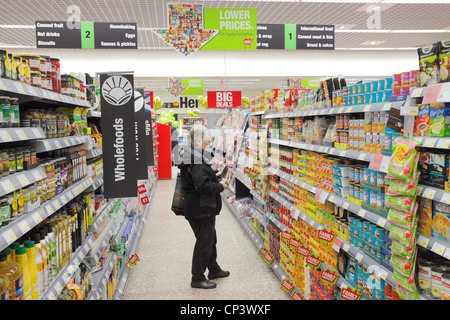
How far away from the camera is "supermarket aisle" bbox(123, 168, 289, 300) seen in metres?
4.00

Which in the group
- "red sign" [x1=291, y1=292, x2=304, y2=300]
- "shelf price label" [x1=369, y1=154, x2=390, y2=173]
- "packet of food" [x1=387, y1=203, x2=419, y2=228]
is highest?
"shelf price label" [x1=369, y1=154, x2=390, y2=173]

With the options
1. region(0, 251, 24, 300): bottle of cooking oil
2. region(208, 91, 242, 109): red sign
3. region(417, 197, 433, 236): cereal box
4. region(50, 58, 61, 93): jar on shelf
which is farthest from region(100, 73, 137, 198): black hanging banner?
region(208, 91, 242, 109): red sign

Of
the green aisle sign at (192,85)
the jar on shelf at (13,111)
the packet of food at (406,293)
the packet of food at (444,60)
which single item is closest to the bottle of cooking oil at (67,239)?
the jar on shelf at (13,111)

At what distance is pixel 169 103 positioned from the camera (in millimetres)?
22828

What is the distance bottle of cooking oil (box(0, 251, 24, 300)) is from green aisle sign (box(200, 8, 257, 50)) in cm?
547

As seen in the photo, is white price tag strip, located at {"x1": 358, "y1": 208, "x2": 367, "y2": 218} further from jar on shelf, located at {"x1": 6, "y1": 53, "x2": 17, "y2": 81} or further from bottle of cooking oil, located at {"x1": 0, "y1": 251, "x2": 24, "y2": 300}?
jar on shelf, located at {"x1": 6, "y1": 53, "x2": 17, "y2": 81}

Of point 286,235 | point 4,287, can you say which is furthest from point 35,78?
point 286,235

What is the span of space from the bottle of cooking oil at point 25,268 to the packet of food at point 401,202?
1.92m

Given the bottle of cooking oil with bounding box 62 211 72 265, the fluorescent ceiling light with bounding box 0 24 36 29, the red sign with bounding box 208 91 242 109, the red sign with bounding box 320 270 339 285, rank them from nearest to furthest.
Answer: the bottle of cooking oil with bounding box 62 211 72 265 < the red sign with bounding box 320 270 339 285 < the fluorescent ceiling light with bounding box 0 24 36 29 < the red sign with bounding box 208 91 242 109

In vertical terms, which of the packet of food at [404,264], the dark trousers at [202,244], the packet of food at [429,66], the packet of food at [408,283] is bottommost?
the dark trousers at [202,244]

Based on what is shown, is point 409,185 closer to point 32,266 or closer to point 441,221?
point 441,221

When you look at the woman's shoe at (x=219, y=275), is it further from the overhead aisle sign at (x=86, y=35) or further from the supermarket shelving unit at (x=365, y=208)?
the overhead aisle sign at (x=86, y=35)

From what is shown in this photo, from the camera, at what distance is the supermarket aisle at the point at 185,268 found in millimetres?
3998
